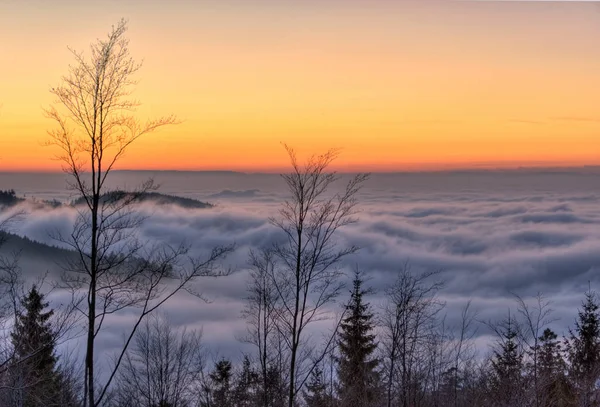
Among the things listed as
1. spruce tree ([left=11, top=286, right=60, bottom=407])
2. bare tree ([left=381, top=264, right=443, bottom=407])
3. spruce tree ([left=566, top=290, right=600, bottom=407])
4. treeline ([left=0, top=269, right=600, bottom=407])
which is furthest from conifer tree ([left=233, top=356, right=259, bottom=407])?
spruce tree ([left=566, top=290, right=600, bottom=407])

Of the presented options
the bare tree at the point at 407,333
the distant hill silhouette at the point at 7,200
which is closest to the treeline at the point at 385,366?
the bare tree at the point at 407,333

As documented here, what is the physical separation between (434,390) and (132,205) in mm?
11872

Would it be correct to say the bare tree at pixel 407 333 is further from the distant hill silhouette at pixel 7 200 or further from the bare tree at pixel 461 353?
the distant hill silhouette at pixel 7 200

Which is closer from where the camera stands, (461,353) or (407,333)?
(407,333)

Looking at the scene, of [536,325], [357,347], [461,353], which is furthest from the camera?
[357,347]

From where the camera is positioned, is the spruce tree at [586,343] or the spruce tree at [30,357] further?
the spruce tree at [586,343]

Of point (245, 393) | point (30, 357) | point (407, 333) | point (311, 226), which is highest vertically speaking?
point (311, 226)

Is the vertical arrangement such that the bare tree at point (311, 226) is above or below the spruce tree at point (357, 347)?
above

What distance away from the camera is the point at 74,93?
7500 millimetres

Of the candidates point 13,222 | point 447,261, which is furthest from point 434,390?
point 447,261

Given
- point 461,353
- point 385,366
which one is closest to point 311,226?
point 385,366

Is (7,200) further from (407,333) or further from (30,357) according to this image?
(407,333)

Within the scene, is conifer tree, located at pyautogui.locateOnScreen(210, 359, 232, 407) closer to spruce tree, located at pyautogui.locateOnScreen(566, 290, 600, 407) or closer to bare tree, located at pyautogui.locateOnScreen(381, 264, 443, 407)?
bare tree, located at pyautogui.locateOnScreen(381, 264, 443, 407)

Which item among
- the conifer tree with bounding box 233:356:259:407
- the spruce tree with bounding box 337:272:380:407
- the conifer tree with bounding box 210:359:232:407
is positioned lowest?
the conifer tree with bounding box 210:359:232:407
